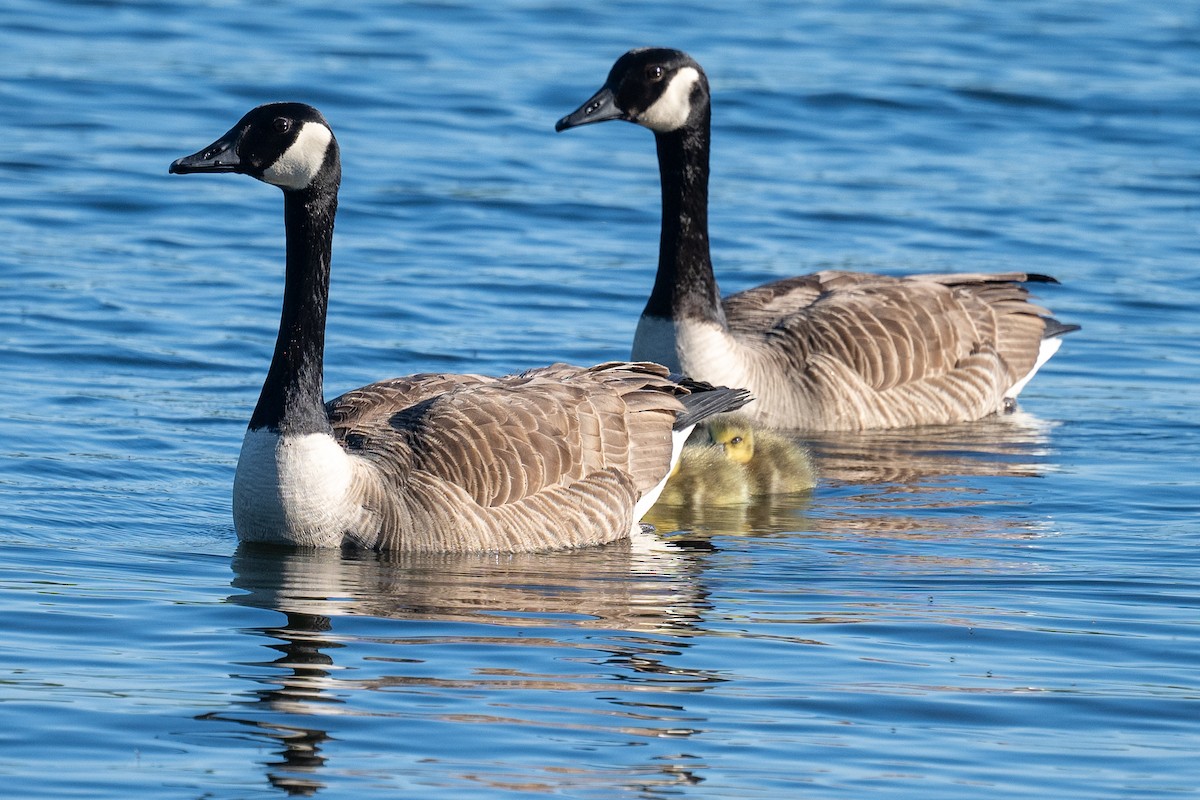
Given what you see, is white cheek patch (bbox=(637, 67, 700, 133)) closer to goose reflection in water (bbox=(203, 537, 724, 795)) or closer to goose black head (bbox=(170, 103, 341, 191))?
goose reflection in water (bbox=(203, 537, 724, 795))

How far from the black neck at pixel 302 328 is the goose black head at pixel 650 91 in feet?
12.3

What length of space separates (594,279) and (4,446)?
21.9ft

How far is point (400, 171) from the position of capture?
20.7 meters

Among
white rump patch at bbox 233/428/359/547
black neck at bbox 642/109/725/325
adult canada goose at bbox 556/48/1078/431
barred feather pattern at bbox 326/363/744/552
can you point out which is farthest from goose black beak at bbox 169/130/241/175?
black neck at bbox 642/109/725/325

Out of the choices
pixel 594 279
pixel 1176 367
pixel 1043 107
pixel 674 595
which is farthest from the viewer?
pixel 1043 107

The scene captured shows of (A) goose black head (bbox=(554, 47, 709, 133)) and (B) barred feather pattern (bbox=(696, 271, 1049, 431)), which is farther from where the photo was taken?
(B) barred feather pattern (bbox=(696, 271, 1049, 431))

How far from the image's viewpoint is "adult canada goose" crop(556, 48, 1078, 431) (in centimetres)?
1371

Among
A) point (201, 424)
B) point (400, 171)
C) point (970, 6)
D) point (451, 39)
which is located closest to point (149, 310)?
point (201, 424)

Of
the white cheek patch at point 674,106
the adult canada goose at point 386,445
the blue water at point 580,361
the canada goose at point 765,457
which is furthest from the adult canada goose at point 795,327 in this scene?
the adult canada goose at point 386,445

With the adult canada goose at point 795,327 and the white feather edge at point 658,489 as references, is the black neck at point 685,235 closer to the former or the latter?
the adult canada goose at point 795,327

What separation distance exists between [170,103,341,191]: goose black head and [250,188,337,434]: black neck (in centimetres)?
20

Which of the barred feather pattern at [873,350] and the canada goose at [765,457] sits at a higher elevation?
the barred feather pattern at [873,350]

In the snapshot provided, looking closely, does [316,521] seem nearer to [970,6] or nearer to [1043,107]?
[1043,107]

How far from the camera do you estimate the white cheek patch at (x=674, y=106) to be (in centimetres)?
1380
